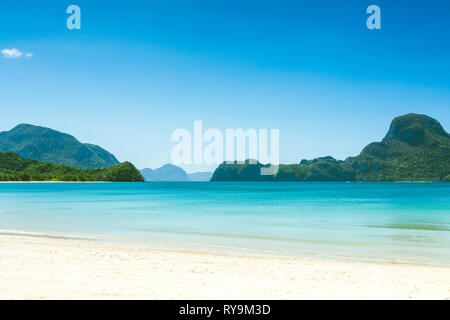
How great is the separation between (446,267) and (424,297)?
216 inches

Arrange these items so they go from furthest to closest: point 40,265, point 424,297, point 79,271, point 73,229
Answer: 1. point 73,229
2. point 40,265
3. point 79,271
4. point 424,297

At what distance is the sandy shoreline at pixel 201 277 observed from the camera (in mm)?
7730

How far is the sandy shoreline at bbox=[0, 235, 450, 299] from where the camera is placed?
25.4 feet

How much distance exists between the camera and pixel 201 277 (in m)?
9.50

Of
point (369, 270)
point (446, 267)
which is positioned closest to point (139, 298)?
point (369, 270)

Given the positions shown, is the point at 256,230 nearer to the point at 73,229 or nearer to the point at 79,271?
the point at 73,229
